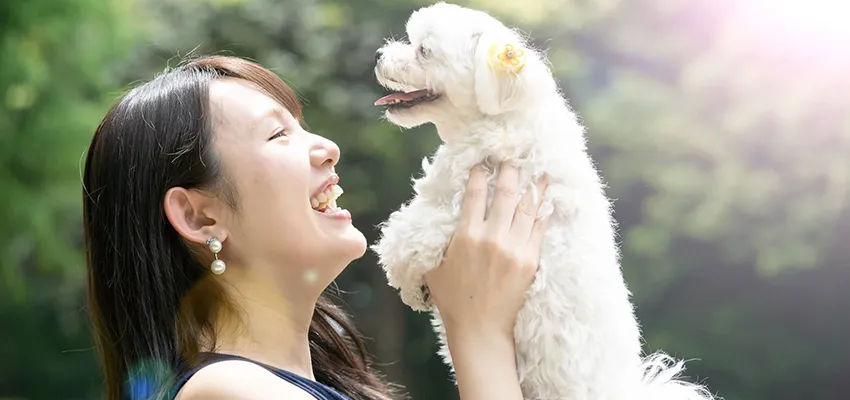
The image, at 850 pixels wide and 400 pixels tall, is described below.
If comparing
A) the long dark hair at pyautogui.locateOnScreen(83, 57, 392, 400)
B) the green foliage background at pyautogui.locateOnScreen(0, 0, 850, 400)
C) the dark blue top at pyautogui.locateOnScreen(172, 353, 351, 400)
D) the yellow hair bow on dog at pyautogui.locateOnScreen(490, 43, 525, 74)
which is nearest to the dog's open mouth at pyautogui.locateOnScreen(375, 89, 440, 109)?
the yellow hair bow on dog at pyautogui.locateOnScreen(490, 43, 525, 74)

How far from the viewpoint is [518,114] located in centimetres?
109

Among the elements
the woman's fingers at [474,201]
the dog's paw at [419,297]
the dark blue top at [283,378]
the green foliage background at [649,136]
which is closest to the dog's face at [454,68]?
the woman's fingers at [474,201]

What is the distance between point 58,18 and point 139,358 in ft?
10.6

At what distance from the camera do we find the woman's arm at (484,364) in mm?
941

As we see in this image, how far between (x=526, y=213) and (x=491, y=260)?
0.08 m

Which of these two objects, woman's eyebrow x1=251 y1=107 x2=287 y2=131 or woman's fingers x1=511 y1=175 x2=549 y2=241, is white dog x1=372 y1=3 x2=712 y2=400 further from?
woman's eyebrow x1=251 y1=107 x2=287 y2=131

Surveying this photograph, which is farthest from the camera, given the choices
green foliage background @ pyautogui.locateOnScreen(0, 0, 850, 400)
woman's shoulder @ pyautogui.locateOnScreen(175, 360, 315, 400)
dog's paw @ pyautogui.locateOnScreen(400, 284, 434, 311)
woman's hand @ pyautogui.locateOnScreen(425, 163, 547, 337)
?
green foliage background @ pyautogui.locateOnScreen(0, 0, 850, 400)

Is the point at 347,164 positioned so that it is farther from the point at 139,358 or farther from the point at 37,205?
the point at 139,358

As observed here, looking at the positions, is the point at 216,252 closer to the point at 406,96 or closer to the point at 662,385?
the point at 406,96

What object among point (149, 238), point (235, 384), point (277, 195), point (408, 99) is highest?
point (408, 99)

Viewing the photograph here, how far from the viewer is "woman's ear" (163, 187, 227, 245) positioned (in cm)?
101

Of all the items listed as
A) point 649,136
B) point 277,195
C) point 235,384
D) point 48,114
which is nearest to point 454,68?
point 277,195

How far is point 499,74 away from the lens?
1.04 meters

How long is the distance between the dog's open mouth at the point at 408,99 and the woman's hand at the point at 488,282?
0.54ft
